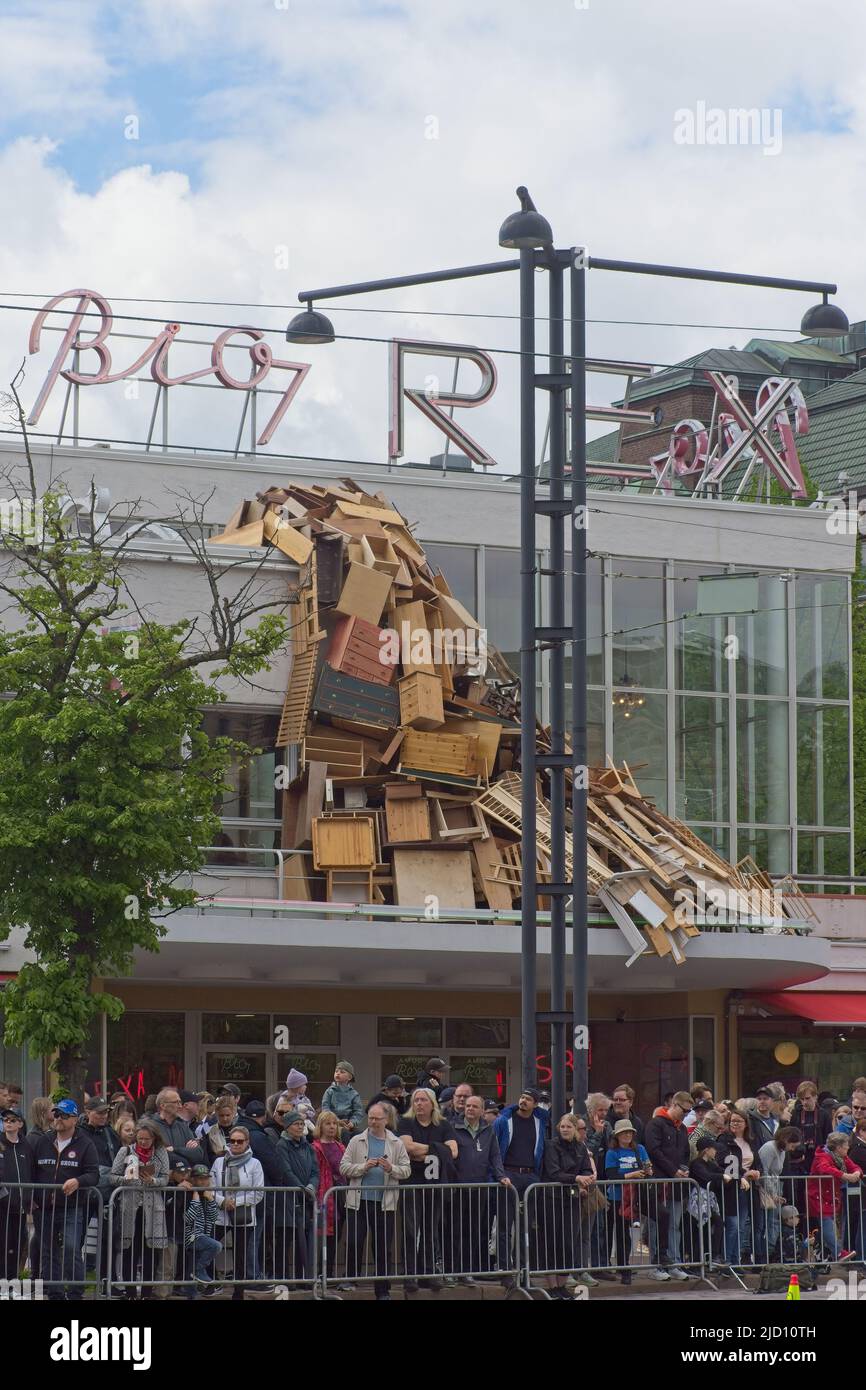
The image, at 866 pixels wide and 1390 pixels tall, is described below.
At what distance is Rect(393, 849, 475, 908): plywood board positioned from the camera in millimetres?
30766

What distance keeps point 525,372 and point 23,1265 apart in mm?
9553

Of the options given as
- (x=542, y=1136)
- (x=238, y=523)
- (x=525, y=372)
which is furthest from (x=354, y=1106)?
(x=238, y=523)

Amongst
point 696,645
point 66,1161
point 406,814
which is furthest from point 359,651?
point 66,1161

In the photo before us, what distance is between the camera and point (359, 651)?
31.7 meters

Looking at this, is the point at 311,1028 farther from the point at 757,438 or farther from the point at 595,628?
the point at 757,438

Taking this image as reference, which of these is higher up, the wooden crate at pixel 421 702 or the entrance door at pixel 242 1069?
the wooden crate at pixel 421 702

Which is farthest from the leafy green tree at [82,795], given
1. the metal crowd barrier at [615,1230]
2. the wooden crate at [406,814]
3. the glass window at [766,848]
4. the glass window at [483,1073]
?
the glass window at [766,848]

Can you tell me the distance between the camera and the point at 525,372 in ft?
70.2

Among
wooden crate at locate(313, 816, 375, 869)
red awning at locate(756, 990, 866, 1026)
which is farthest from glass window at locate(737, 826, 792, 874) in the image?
wooden crate at locate(313, 816, 375, 869)

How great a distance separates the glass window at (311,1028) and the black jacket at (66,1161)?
1621 cm

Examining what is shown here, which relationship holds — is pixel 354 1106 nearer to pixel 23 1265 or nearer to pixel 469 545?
pixel 23 1265

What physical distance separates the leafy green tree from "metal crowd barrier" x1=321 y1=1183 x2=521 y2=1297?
5.43 m

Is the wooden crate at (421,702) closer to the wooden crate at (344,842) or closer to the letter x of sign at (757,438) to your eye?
the wooden crate at (344,842)

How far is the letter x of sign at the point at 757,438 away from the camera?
38.2 meters
